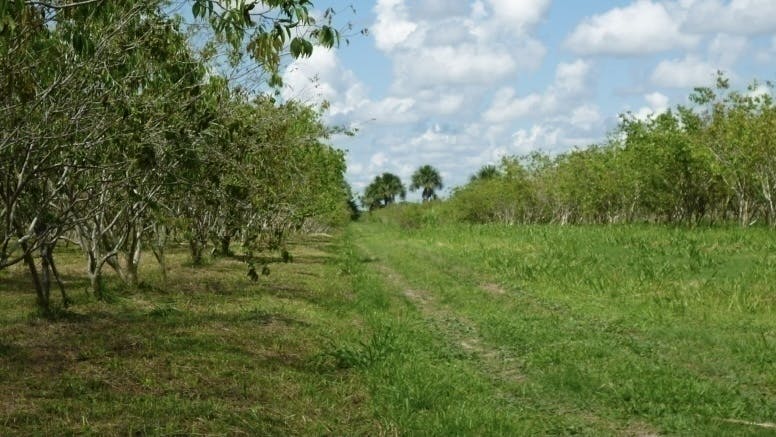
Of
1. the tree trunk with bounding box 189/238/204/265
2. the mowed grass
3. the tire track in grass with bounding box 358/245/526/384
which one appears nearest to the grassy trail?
the tire track in grass with bounding box 358/245/526/384

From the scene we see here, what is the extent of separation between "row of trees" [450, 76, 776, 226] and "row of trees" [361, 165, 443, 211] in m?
74.3

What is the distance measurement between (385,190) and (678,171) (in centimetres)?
11497

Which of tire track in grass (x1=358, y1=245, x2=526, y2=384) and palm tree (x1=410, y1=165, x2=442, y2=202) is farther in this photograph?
palm tree (x1=410, y1=165, x2=442, y2=202)

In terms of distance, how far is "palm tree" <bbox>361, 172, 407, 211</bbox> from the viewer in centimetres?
15588

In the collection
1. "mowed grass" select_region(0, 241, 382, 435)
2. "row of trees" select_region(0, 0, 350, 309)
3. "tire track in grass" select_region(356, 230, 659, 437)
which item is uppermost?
"row of trees" select_region(0, 0, 350, 309)

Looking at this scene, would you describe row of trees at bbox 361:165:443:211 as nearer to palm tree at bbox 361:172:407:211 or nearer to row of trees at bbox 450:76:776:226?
palm tree at bbox 361:172:407:211

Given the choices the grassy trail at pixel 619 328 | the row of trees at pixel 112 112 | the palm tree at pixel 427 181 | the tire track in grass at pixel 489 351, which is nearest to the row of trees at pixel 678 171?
the grassy trail at pixel 619 328

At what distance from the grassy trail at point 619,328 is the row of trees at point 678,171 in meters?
8.39

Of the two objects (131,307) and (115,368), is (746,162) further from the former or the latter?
(115,368)

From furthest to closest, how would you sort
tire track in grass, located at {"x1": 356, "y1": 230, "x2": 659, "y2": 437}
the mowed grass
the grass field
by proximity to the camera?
tire track in grass, located at {"x1": 356, "y1": 230, "x2": 659, "y2": 437} < the grass field < the mowed grass

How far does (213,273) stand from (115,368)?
12967 mm

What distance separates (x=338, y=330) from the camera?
1385cm

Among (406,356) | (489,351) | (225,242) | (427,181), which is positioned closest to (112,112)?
(406,356)

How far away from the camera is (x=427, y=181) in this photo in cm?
14925
